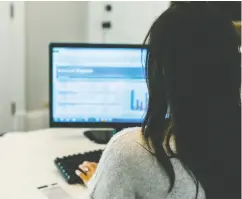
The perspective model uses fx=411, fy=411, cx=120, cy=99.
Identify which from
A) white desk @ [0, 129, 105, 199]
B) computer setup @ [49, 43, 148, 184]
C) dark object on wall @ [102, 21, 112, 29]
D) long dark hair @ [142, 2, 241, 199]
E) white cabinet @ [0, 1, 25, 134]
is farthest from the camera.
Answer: dark object on wall @ [102, 21, 112, 29]

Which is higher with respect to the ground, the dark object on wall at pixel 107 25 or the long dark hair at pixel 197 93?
the dark object on wall at pixel 107 25

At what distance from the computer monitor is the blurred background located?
129 centimetres

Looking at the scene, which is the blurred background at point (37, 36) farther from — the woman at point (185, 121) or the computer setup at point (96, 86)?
the woman at point (185, 121)

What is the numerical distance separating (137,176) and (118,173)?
0.04 metres

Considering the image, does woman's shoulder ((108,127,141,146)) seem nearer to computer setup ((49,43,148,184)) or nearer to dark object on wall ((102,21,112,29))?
computer setup ((49,43,148,184))

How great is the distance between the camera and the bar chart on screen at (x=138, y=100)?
169 cm

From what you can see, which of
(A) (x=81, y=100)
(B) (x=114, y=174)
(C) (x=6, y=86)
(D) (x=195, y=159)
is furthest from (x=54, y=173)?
(C) (x=6, y=86)

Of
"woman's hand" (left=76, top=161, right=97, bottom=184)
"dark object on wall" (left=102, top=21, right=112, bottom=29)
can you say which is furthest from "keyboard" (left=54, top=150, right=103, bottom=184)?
"dark object on wall" (left=102, top=21, right=112, bottom=29)

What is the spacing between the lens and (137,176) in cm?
90

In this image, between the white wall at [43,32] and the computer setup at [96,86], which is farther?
the white wall at [43,32]

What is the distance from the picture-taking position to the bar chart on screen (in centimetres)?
169

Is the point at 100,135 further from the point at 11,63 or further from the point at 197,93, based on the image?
the point at 11,63

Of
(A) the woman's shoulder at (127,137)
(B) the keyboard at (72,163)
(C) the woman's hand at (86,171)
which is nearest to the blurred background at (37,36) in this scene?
(B) the keyboard at (72,163)

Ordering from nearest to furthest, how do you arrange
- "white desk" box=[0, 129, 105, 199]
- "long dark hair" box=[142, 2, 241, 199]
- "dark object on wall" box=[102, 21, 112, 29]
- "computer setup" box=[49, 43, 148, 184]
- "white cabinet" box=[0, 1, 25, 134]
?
"long dark hair" box=[142, 2, 241, 199] → "white desk" box=[0, 129, 105, 199] → "computer setup" box=[49, 43, 148, 184] → "white cabinet" box=[0, 1, 25, 134] → "dark object on wall" box=[102, 21, 112, 29]
